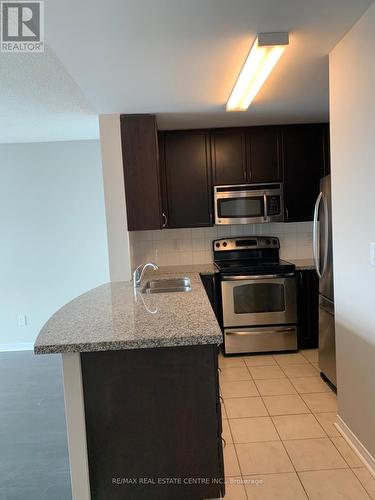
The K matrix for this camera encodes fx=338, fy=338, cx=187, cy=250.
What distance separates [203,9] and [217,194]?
6.83 feet

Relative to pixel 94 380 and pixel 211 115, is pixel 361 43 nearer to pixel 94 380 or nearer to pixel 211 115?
pixel 211 115

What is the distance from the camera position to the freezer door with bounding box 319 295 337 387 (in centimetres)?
257

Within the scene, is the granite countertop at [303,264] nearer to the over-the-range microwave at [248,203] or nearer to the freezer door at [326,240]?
the over-the-range microwave at [248,203]

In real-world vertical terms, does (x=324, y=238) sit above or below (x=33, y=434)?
above

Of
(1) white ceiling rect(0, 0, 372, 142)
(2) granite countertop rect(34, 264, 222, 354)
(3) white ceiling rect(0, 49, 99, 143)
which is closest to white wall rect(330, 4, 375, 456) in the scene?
(1) white ceiling rect(0, 0, 372, 142)

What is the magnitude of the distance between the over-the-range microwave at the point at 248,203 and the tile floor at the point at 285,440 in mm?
1478

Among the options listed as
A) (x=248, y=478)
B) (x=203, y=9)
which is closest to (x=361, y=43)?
(x=203, y=9)

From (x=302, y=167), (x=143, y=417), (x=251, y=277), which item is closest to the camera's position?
(x=143, y=417)

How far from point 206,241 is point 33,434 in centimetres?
245

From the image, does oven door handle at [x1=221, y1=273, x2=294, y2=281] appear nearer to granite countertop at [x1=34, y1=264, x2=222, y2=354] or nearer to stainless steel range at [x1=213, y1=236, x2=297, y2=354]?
stainless steel range at [x1=213, y1=236, x2=297, y2=354]

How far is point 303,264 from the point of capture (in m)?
3.58

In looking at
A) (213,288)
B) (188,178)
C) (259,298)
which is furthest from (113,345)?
(188,178)

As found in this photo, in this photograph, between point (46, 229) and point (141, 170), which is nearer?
point (141, 170)
